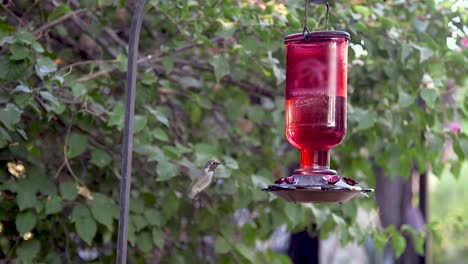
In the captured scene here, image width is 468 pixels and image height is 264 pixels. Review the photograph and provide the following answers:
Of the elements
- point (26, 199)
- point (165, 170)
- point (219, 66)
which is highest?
point (219, 66)

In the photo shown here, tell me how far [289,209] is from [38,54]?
1.13 metres

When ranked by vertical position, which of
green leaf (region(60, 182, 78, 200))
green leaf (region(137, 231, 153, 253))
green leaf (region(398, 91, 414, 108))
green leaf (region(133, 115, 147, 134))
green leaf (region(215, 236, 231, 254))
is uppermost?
green leaf (region(398, 91, 414, 108))

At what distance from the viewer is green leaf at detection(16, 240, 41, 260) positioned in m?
3.38

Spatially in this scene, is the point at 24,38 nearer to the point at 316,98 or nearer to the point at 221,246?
the point at 316,98

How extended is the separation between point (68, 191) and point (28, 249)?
25 cm

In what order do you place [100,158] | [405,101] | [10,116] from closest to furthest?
[10,116] → [100,158] → [405,101]

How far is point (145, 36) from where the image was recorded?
457cm

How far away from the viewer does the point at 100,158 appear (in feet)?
11.7

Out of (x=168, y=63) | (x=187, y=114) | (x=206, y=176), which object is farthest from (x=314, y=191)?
(x=187, y=114)

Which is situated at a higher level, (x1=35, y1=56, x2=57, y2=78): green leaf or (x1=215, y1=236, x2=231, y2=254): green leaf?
(x1=35, y1=56, x2=57, y2=78): green leaf

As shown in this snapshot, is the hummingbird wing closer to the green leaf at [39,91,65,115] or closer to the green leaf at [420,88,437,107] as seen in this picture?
the green leaf at [39,91,65,115]

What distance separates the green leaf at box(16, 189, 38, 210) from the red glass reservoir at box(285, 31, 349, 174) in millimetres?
1083

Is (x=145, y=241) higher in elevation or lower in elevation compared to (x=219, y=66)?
lower

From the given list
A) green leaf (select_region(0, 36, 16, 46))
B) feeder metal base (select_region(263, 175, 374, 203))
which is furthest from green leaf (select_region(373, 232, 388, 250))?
green leaf (select_region(0, 36, 16, 46))
